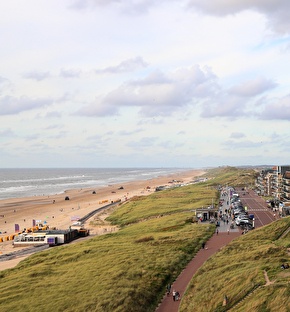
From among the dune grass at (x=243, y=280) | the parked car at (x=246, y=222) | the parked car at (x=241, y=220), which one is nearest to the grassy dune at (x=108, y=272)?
the dune grass at (x=243, y=280)

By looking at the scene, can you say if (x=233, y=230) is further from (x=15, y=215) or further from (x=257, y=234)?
(x=15, y=215)

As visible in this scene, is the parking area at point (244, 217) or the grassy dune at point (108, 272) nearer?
the grassy dune at point (108, 272)

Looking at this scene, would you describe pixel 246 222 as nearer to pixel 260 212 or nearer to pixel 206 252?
pixel 206 252

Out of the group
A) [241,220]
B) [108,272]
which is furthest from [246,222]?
[108,272]

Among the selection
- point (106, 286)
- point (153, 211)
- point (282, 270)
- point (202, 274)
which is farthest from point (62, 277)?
point (153, 211)

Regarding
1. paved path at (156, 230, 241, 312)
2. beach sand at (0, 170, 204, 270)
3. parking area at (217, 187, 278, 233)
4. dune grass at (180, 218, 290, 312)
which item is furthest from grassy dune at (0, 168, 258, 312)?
beach sand at (0, 170, 204, 270)

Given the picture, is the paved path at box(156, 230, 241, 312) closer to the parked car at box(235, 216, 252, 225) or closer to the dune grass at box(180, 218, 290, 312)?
the dune grass at box(180, 218, 290, 312)

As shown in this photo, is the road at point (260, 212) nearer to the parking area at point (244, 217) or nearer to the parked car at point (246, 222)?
the parking area at point (244, 217)

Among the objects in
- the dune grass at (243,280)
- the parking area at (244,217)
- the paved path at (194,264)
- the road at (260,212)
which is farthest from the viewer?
the road at (260,212)
